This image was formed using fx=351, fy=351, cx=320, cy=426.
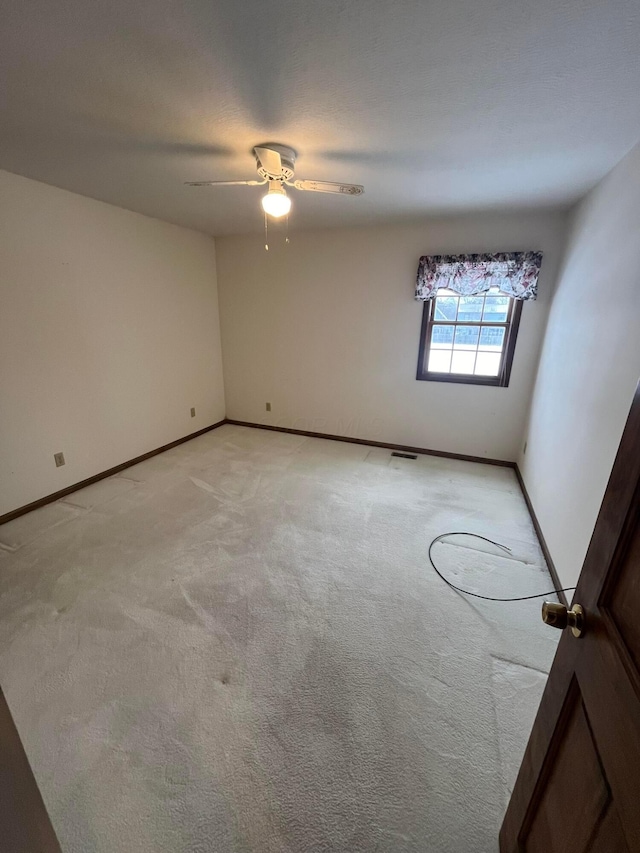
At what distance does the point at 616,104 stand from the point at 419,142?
0.83 m

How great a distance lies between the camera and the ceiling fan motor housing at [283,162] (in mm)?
1925

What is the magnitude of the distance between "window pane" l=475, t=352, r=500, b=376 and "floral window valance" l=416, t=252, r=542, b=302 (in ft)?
1.92

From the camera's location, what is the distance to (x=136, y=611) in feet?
6.13

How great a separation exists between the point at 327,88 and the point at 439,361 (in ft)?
8.96

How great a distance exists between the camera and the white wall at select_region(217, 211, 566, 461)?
3.35 metres

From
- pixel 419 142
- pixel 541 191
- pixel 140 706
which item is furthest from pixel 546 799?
pixel 541 191

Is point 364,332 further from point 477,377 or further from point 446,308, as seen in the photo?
point 477,377

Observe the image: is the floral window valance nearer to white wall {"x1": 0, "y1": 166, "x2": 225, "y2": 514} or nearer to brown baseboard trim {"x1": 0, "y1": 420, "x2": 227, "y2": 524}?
white wall {"x1": 0, "y1": 166, "x2": 225, "y2": 514}

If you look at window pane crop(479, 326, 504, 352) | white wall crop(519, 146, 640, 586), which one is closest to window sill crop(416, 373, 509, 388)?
window pane crop(479, 326, 504, 352)

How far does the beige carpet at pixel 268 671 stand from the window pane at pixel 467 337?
5.68ft

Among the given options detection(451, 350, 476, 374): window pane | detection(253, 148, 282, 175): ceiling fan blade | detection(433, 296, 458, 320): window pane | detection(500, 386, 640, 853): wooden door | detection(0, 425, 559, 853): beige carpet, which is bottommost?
detection(0, 425, 559, 853): beige carpet

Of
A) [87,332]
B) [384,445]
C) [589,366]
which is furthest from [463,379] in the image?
[87,332]

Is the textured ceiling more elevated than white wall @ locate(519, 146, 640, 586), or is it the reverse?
the textured ceiling

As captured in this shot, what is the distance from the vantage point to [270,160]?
1.92 metres
